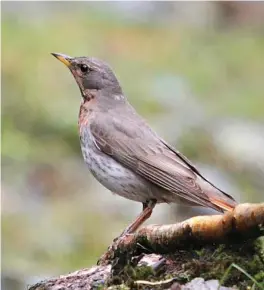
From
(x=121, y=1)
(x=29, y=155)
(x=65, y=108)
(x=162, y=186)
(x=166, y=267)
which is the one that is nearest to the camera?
(x=166, y=267)

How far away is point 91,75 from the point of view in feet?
27.4

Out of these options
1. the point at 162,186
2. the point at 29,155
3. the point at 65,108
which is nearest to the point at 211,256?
the point at 162,186

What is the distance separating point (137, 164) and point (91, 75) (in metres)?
1.07

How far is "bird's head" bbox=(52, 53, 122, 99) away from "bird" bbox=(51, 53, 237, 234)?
0.13m

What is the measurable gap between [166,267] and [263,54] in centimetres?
1276

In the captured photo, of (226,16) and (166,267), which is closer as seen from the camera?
(166,267)

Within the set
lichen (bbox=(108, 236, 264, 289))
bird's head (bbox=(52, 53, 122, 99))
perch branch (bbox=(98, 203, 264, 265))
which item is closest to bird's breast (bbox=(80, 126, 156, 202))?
bird's head (bbox=(52, 53, 122, 99))

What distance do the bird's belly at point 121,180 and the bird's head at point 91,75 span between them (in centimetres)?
96

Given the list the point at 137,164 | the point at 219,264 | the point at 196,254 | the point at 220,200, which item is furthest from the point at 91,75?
the point at 219,264

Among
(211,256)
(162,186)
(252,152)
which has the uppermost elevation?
(252,152)

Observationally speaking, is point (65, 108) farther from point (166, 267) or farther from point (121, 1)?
point (166, 267)

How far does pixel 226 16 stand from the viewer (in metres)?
19.5

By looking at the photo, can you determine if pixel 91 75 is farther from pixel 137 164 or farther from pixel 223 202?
pixel 223 202

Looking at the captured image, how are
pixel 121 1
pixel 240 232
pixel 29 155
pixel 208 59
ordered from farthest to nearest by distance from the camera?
pixel 121 1
pixel 208 59
pixel 29 155
pixel 240 232
